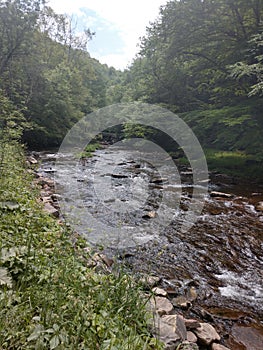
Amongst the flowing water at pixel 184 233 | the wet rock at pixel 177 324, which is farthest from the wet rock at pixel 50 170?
the wet rock at pixel 177 324

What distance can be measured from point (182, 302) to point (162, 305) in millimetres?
373

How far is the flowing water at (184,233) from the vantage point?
9.86ft

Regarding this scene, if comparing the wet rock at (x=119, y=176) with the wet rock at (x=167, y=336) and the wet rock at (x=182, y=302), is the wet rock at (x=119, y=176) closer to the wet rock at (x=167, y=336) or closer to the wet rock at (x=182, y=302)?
the wet rock at (x=182, y=302)

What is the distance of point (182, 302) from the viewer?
2.75 metres

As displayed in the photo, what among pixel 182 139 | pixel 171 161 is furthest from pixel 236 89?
pixel 171 161

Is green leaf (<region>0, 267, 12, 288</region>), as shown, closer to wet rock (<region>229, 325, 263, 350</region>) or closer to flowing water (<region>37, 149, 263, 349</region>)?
flowing water (<region>37, 149, 263, 349</region>)

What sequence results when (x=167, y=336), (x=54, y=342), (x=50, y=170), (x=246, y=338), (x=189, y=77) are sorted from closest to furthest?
(x=54, y=342) < (x=167, y=336) < (x=246, y=338) < (x=50, y=170) < (x=189, y=77)

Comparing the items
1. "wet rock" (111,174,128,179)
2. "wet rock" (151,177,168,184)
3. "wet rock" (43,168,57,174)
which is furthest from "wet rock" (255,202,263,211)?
"wet rock" (43,168,57,174)

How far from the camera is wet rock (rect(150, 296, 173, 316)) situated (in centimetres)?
236

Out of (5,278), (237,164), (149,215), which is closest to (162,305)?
(5,278)

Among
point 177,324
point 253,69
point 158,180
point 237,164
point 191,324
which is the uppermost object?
point 253,69

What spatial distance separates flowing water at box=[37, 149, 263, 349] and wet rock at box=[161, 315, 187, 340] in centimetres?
53

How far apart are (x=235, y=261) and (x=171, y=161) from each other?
10.5m

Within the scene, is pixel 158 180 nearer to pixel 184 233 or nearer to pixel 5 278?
pixel 184 233
